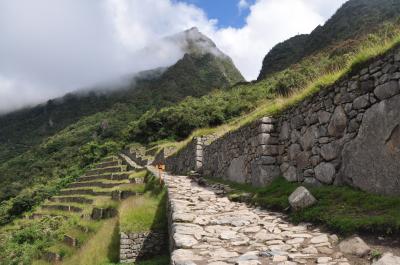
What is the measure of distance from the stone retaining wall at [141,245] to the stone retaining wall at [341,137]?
2823mm

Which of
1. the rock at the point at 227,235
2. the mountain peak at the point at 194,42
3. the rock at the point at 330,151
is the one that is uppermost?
the mountain peak at the point at 194,42

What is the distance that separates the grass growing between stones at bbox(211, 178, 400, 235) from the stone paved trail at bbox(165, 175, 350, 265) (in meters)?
0.20

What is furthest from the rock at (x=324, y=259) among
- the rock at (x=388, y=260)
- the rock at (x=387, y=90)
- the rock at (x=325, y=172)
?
the rock at (x=325, y=172)

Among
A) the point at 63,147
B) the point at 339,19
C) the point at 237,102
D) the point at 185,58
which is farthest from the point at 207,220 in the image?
the point at 185,58

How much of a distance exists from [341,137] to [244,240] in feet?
8.13

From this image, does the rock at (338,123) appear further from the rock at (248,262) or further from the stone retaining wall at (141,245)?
the stone retaining wall at (141,245)

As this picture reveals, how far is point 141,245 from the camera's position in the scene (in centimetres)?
954

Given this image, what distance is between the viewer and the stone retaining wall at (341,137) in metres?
4.88

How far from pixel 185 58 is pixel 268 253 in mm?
116764

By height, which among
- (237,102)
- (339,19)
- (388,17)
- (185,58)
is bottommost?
(237,102)

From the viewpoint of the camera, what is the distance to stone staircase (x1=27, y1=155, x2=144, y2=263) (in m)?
15.6

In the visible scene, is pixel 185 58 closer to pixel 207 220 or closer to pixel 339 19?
pixel 339 19

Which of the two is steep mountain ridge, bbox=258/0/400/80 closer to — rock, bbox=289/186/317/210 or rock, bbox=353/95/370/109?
rock, bbox=353/95/370/109

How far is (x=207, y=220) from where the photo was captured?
19.9 ft
